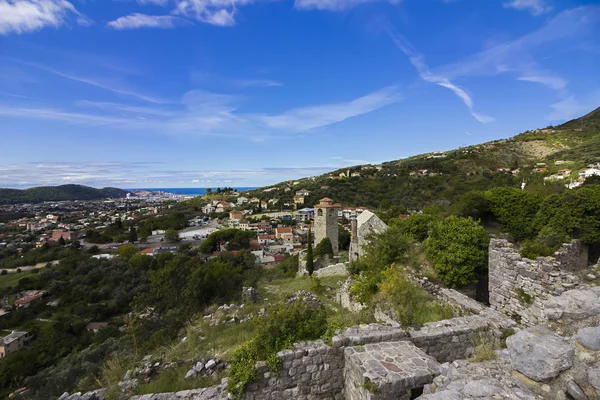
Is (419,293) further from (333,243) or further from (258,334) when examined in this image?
(333,243)

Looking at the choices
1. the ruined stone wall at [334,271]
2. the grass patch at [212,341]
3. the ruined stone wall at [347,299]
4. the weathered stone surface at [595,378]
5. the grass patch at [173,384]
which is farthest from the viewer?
the ruined stone wall at [334,271]

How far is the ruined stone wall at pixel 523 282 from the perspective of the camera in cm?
505

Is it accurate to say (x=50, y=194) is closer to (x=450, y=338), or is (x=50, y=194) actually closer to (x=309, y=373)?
(x=309, y=373)

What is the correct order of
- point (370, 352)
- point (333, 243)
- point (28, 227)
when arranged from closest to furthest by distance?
point (370, 352), point (333, 243), point (28, 227)

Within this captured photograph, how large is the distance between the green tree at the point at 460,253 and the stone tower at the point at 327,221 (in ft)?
65.7

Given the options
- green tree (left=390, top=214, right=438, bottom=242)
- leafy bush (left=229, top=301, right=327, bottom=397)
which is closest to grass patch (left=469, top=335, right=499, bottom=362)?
leafy bush (left=229, top=301, right=327, bottom=397)

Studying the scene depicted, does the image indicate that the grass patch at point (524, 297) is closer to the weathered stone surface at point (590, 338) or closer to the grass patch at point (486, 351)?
the grass patch at point (486, 351)

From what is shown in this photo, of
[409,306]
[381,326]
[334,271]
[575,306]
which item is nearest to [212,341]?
[381,326]

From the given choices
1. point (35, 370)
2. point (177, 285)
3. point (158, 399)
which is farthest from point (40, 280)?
point (158, 399)

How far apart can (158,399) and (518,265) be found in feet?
24.6

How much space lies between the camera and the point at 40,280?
31406 millimetres

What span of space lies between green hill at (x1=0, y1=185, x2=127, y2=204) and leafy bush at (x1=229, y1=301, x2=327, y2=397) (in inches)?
6757

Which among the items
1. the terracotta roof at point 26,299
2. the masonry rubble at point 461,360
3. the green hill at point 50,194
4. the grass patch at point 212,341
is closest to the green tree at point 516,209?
the masonry rubble at point 461,360

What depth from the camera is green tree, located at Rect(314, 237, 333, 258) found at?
88.1ft
